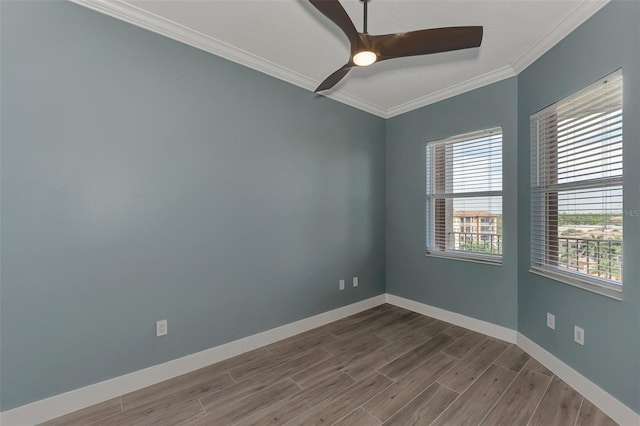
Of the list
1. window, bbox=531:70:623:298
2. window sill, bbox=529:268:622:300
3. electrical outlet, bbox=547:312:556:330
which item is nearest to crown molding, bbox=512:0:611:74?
window, bbox=531:70:623:298

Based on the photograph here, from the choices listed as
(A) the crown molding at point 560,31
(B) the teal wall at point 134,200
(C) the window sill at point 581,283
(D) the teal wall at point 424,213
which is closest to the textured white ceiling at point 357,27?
(A) the crown molding at point 560,31

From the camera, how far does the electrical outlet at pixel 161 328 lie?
214 cm

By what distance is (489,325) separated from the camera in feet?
9.67

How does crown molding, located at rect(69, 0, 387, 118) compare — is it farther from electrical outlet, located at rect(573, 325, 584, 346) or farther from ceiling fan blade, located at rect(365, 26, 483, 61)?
electrical outlet, located at rect(573, 325, 584, 346)

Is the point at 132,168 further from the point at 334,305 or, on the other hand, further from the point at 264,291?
the point at 334,305

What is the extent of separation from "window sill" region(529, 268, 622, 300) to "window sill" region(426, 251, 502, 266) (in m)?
0.42

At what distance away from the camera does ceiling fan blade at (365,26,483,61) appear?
162cm

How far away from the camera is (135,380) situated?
80.2 inches

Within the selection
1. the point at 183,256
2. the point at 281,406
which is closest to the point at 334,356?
the point at 281,406

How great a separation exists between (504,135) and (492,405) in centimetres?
240

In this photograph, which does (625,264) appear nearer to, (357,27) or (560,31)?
(560,31)

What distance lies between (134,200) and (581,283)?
3.28 metres

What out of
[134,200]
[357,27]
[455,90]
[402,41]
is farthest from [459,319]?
[134,200]

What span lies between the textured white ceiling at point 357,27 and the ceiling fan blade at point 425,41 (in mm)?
417
